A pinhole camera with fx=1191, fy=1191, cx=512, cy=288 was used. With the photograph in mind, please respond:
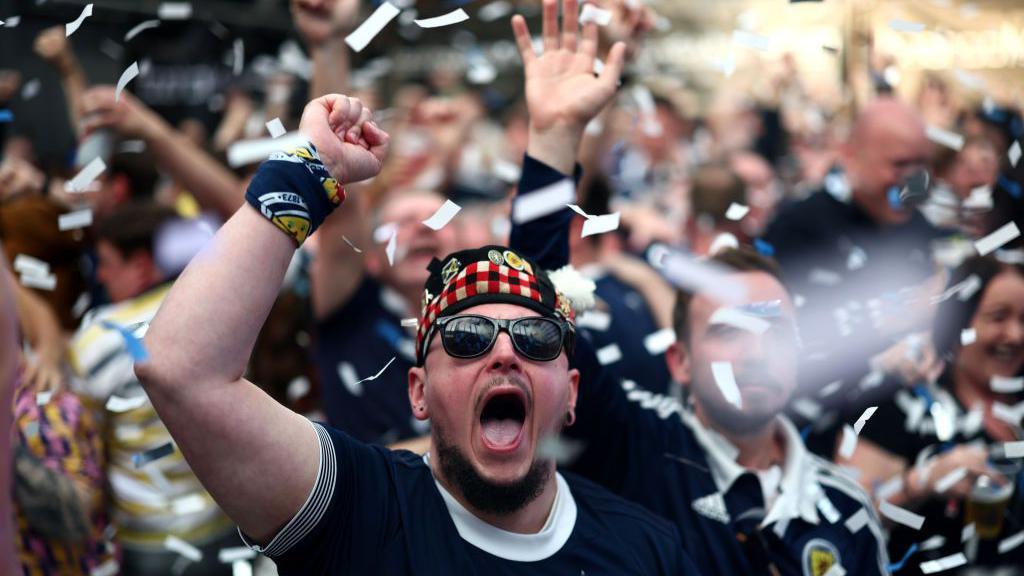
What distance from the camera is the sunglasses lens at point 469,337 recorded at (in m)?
2.67

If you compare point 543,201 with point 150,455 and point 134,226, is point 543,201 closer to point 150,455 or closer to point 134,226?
point 150,455

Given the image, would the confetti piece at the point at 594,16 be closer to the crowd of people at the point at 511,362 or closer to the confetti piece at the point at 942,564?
the crowd of people at the point at 511,362

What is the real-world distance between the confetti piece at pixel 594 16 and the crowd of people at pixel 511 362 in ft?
0.08

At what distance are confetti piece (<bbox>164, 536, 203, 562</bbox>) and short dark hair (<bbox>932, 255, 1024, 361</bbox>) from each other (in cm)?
277

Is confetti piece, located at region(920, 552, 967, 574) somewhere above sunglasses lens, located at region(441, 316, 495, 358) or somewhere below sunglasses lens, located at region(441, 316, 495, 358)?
below

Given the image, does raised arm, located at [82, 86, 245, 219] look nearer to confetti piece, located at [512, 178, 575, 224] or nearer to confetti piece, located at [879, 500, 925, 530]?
confetti piece, located at [512, 178, 575, 224]

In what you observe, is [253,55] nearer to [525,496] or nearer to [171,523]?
[171,523]

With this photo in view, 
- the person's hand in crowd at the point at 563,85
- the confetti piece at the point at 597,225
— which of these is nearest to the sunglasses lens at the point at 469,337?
the confetti piece at the point at 597,225

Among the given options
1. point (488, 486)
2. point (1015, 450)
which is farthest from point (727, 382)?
point (1015, 450)

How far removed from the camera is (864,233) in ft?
17.8

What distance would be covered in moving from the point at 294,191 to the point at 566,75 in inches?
53.4

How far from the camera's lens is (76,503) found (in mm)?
3539

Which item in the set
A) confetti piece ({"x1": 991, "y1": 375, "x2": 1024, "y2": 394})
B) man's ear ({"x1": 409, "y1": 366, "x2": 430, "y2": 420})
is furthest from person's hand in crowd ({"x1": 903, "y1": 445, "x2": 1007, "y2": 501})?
man's ear ({"x1": 409, "y1": 366, "x2": 430, "y2": 420})

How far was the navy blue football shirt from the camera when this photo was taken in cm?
240
